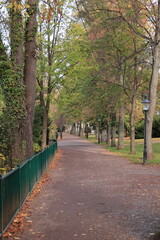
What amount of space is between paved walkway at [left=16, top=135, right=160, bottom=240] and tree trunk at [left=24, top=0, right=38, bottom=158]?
2.06 metres

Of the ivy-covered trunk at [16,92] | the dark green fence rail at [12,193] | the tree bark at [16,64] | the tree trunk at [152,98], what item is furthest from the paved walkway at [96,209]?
the tree trunk at [152,98]

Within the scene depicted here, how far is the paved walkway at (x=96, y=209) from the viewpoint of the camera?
6.12 meters

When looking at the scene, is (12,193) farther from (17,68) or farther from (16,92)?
(17,68)

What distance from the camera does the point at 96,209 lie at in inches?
317

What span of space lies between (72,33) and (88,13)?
5.45 meters

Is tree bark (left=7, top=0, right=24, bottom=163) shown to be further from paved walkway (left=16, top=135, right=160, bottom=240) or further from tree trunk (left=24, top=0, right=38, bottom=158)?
paved walkway (left=16, top=135, right=160, bottom=240)

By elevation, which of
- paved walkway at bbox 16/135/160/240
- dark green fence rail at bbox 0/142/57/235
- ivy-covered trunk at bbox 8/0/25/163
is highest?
ivy-covered trunk at bbox 8/0/25/163

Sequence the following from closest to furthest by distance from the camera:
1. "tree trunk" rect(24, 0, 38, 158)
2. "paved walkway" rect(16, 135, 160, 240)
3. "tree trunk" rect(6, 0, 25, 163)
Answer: "paved walkway" rect(16, 135, 160, 240)
"tree trunk" rect(6, 0, 25, 163)
"tree trunk" rect(24, 0, 38, 158)

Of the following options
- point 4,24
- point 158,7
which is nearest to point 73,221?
point 4,24

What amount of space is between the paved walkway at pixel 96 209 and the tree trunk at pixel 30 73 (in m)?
2.06

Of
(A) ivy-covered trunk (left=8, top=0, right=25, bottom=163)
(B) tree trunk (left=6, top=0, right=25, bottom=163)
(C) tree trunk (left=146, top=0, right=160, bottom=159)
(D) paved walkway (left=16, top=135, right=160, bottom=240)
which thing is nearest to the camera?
(D) paved walkway (left=16, top=135, right=160, bottom=240)

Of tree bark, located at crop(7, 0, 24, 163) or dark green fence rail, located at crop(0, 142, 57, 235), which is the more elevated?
tree bark, located at crop(7, 0, 24, 163)

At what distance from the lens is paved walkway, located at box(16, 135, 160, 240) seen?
20.1 feet

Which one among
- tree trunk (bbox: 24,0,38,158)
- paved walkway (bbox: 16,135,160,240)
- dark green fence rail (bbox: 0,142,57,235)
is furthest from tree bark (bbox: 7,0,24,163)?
dark green fence rail (bbox: 0,142,57,235)
